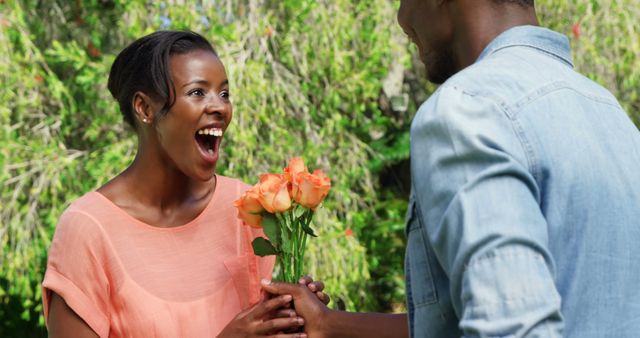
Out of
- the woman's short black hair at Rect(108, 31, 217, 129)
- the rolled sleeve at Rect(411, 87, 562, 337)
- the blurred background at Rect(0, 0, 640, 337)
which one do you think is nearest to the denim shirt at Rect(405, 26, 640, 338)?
the rolled sleeve at Rect(411, 87, 562, 337)

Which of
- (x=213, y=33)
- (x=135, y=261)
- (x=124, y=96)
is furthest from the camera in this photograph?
(x=213, y=33)

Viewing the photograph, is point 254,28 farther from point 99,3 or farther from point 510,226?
point 510,226

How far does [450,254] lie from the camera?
140cm

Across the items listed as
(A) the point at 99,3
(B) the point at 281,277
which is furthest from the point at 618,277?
(A) the point at 99,3

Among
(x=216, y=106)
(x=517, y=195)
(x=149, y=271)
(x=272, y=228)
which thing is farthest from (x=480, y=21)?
(x=149, y=271)

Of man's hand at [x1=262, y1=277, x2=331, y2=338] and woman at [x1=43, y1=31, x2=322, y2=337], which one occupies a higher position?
woman at [x1=43, y1=31, x2=322, y2=337]

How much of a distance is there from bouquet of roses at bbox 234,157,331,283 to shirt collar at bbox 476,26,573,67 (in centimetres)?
83

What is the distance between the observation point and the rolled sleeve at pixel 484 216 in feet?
4.38

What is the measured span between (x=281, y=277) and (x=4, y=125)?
3.95 meters

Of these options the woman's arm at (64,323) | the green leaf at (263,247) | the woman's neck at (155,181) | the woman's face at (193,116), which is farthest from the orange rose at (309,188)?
the woman's arm at (64,323)

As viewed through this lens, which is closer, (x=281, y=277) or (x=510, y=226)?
(x=510, y=226)

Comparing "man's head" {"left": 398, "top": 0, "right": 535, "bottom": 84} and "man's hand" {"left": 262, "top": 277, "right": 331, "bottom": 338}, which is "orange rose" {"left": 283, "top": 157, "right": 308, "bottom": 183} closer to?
"man's hand" {"left": 262, "top": 277, "right": 331, "bottom": 338}

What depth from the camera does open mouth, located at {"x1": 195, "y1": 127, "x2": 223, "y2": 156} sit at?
2656mm

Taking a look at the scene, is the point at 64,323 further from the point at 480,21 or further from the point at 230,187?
the point at 480,21
